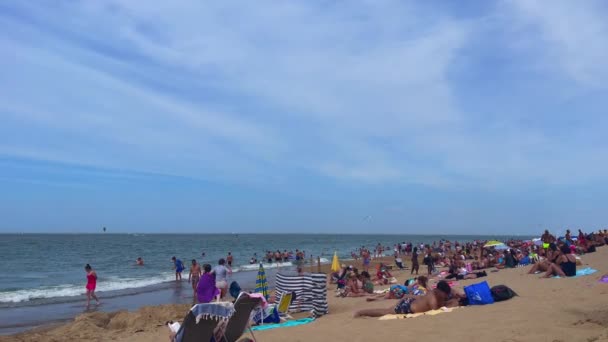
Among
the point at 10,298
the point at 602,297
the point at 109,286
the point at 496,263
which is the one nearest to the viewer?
the point at 602,297

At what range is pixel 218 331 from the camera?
5.97 m

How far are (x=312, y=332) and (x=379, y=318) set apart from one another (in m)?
1.22

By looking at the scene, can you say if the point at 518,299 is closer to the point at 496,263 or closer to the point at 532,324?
the point at 532,324

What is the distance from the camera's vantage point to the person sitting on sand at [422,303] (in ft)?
26.3

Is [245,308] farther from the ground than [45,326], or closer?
farther from the ground

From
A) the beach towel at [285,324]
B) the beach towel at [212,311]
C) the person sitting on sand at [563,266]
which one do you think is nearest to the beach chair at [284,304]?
the beach towel at [285,324]

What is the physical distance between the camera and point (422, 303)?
8.02m

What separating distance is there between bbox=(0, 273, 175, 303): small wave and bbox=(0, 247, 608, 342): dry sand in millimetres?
8711

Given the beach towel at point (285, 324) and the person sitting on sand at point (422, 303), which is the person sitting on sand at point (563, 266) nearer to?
the person sitting on sand at point (422, 303)

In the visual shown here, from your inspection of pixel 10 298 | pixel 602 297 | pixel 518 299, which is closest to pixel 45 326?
pixel 10 298

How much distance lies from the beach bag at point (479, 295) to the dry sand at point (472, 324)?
0.21 m

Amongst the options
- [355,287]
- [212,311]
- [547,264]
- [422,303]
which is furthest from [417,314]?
[547,264]

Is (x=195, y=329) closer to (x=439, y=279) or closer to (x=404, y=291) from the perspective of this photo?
(x=404, y=291)

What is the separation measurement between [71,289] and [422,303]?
16965mm
